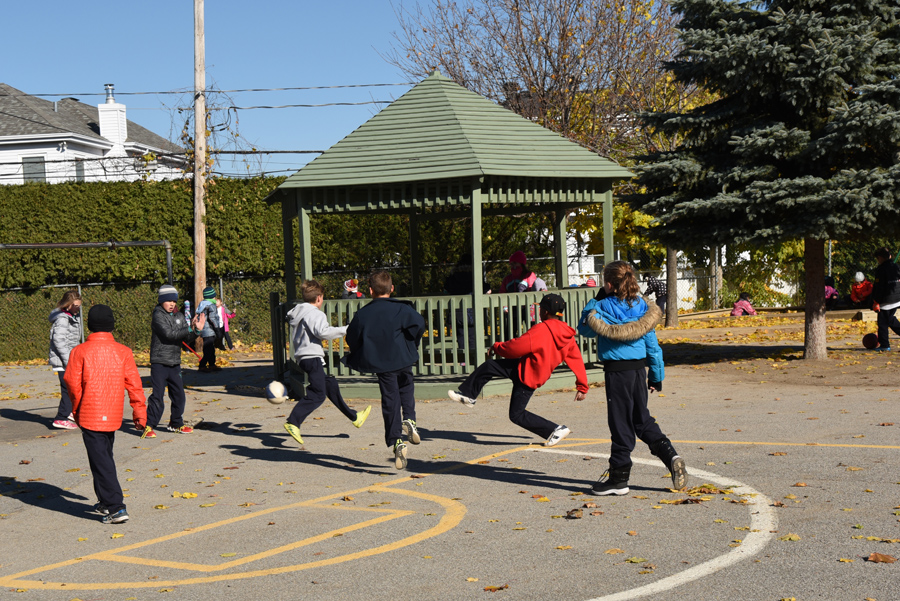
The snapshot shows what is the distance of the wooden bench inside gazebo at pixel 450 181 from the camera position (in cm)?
1247

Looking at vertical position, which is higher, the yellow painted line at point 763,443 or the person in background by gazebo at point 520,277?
the person in background by gazebo at point 520,277

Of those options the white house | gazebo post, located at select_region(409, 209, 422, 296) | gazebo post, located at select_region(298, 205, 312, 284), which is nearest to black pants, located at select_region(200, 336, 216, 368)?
gazebo post, located at select_region(409, 209, 422, 296)

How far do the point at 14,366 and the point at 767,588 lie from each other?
62.6ft

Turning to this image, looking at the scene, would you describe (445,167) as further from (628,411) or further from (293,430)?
(628,411)

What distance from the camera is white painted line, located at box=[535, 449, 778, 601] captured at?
475 cm

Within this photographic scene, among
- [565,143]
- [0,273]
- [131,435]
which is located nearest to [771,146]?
[565,143]

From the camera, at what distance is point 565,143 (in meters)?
13.7

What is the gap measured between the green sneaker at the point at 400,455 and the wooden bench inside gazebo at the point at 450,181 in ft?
14.2

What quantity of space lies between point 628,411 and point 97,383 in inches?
157

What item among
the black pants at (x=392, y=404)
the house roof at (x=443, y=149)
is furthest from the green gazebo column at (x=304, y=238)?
the black pants at (x=392, y=404)

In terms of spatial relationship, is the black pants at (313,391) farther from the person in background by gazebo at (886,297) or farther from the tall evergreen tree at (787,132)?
the person in background by gazebo at (886,297)

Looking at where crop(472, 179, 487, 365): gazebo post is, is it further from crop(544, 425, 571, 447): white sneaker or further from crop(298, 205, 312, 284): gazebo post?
crop(544, 425, 571, 447): white sneaker

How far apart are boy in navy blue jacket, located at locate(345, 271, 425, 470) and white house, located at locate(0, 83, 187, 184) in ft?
86.1

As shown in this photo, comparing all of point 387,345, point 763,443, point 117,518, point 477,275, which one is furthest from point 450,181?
point 117,518
